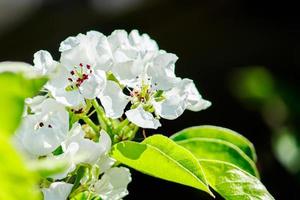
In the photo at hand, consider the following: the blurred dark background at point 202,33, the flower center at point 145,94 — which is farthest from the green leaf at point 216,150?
the blurred dark background at point 202,33

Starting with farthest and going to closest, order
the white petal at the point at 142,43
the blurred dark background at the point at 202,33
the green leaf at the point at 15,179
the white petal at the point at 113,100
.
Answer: the blurred dark background at the point at 202,33 → the white petal at the point at 142,43 → the white petal at the point at 113,100 → the green leaf at the point at 15,179

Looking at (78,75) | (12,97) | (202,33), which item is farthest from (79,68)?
(202,33)

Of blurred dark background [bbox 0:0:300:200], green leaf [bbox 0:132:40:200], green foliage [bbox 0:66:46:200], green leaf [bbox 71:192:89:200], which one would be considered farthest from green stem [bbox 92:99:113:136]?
blurred dark background [bbox 0:0:300:200]

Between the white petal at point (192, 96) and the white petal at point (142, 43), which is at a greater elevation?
the white petal at point (142, 43)

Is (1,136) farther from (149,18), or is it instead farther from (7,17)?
(7,17)

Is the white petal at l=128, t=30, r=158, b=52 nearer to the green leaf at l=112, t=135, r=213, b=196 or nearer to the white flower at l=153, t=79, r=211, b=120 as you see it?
the white flower at l=153, t=79, r=211, b=120

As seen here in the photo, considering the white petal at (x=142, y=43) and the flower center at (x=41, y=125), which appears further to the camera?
the white petal at (x=142, y=43)

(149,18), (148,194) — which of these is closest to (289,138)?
(148,194)

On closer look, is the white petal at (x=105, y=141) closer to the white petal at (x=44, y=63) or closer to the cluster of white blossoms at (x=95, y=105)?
the cluster of white blossoms at (x=95, y=105)
